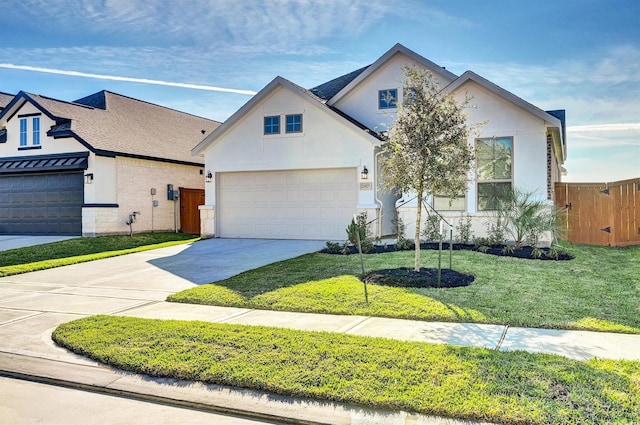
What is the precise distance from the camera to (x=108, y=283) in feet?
33.2

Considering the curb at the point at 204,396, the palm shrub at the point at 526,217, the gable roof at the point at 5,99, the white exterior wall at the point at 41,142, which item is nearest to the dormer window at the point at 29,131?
the white exterior wall at the point at 41,142

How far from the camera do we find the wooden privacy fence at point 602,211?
48.4 feet

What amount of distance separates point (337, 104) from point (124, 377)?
15.4 m

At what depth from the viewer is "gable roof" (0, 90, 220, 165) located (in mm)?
19562

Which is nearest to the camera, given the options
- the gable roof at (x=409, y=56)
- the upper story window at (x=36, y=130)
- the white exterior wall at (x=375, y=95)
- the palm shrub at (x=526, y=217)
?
the palm shrub at (x=526, y=217)

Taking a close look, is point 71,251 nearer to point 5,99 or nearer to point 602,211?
point 5,99

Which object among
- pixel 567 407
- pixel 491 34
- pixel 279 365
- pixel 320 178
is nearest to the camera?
pixel 567 407

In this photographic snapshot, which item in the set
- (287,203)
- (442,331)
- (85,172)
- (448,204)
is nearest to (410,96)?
(442,331)

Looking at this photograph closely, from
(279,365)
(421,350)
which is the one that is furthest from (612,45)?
(279,365)

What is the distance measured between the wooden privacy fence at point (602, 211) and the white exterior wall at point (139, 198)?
50.9 ft

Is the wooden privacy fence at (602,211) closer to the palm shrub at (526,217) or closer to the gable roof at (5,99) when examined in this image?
the palm shrub at (526,217)

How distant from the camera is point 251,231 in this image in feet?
58.1

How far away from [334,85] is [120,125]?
9284 millimetres

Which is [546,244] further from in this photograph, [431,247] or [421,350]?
[421,350]
